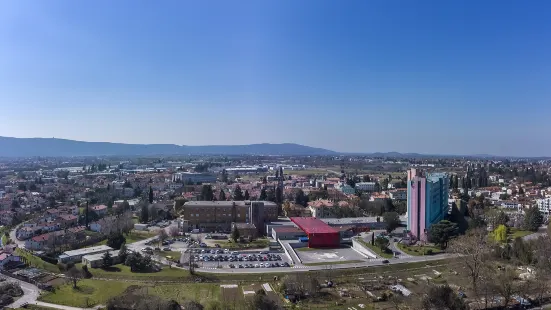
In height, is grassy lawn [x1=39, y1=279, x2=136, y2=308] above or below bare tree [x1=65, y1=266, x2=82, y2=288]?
below

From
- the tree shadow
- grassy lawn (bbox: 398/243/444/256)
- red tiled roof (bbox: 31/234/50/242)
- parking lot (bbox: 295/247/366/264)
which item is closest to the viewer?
the tree shadow

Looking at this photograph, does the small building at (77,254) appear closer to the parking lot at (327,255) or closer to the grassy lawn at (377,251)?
the parking lot at (327,255)

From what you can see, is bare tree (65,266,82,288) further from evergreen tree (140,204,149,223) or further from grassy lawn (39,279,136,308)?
evergreen tree (140,204,149,223)

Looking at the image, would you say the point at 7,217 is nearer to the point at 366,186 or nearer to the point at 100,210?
the point at 100,210

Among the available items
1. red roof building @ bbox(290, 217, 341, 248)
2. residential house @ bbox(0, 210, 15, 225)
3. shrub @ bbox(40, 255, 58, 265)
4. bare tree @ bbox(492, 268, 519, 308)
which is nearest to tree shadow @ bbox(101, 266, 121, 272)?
shrub @ bbox(40, 255, 58, 265)

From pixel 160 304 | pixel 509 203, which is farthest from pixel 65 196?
pixel 509 203

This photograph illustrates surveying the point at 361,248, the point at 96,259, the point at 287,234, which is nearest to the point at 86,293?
the point at 96,259

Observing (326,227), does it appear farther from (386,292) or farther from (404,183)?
(404,183)
